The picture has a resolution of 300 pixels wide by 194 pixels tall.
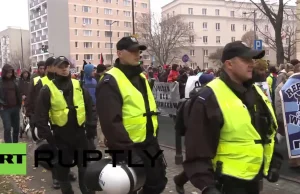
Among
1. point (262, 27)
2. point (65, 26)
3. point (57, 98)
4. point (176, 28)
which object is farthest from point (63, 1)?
point (57, 98)

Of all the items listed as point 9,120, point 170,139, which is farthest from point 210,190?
point 9,120

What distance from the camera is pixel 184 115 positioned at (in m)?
2.94

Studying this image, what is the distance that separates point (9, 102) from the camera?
8789 mm

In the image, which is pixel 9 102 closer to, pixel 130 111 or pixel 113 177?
pixel 130 111

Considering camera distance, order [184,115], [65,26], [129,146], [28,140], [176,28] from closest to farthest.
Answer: [184,115], [129,146], [28,140], [176,28], [65,26]

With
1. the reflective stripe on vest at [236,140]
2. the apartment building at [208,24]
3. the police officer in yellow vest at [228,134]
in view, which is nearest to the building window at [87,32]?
the apartment building at [208,24]

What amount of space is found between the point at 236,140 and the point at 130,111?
115 centimetres

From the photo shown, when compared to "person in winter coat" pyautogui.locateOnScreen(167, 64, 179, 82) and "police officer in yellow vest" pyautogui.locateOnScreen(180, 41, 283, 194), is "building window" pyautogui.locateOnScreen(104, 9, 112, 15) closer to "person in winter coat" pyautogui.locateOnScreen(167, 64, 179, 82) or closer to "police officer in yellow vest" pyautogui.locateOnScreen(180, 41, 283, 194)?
"person in winter coat" pyautogui.locateOnScreen(167, 64, 179, 82)

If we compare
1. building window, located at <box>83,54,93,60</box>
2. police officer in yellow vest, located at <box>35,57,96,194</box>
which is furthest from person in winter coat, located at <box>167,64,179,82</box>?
building window, located at <box>83,54,93,60</box>

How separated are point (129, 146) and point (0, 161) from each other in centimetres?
228

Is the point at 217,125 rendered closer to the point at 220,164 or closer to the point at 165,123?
the point at 220,164

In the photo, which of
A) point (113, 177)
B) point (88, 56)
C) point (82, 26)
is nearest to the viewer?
point (113, 177)

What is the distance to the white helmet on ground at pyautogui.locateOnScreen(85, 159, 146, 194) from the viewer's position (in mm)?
3098

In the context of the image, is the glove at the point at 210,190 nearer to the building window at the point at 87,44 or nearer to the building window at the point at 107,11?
the building window at the point at 87,44
